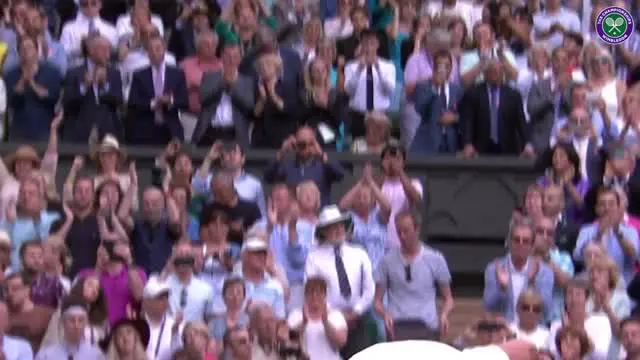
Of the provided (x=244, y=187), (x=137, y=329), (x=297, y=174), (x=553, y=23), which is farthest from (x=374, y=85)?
(x=137, y=329)

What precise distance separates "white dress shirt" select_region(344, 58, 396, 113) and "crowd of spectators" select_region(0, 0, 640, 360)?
17 mm

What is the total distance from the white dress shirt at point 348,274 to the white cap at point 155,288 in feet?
2.94

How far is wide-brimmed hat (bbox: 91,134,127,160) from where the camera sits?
10891mm

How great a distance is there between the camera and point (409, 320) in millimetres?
9352

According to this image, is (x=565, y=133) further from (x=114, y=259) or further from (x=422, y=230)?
A: (x=114, y=259)

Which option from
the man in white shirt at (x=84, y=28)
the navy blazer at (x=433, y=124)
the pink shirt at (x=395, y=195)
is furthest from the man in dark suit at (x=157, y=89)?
the pink shirt at (x=395, y=195)

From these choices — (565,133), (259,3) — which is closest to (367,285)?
(565,133)

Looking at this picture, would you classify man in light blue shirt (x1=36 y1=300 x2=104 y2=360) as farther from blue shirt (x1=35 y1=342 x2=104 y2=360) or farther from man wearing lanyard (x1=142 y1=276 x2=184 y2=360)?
man wearing lanyard (x1=142 y1=276 x2=184 y2=360)

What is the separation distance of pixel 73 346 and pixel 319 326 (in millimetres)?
1505

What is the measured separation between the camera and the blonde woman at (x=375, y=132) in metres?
11.3

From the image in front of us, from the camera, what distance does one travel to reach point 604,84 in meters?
12.0

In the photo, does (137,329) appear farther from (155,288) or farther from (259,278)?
(259,278)

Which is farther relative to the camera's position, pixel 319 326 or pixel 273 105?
pixel 273 105

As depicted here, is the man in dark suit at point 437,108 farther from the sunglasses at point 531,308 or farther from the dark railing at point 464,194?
the sunglasses at point 531,308
